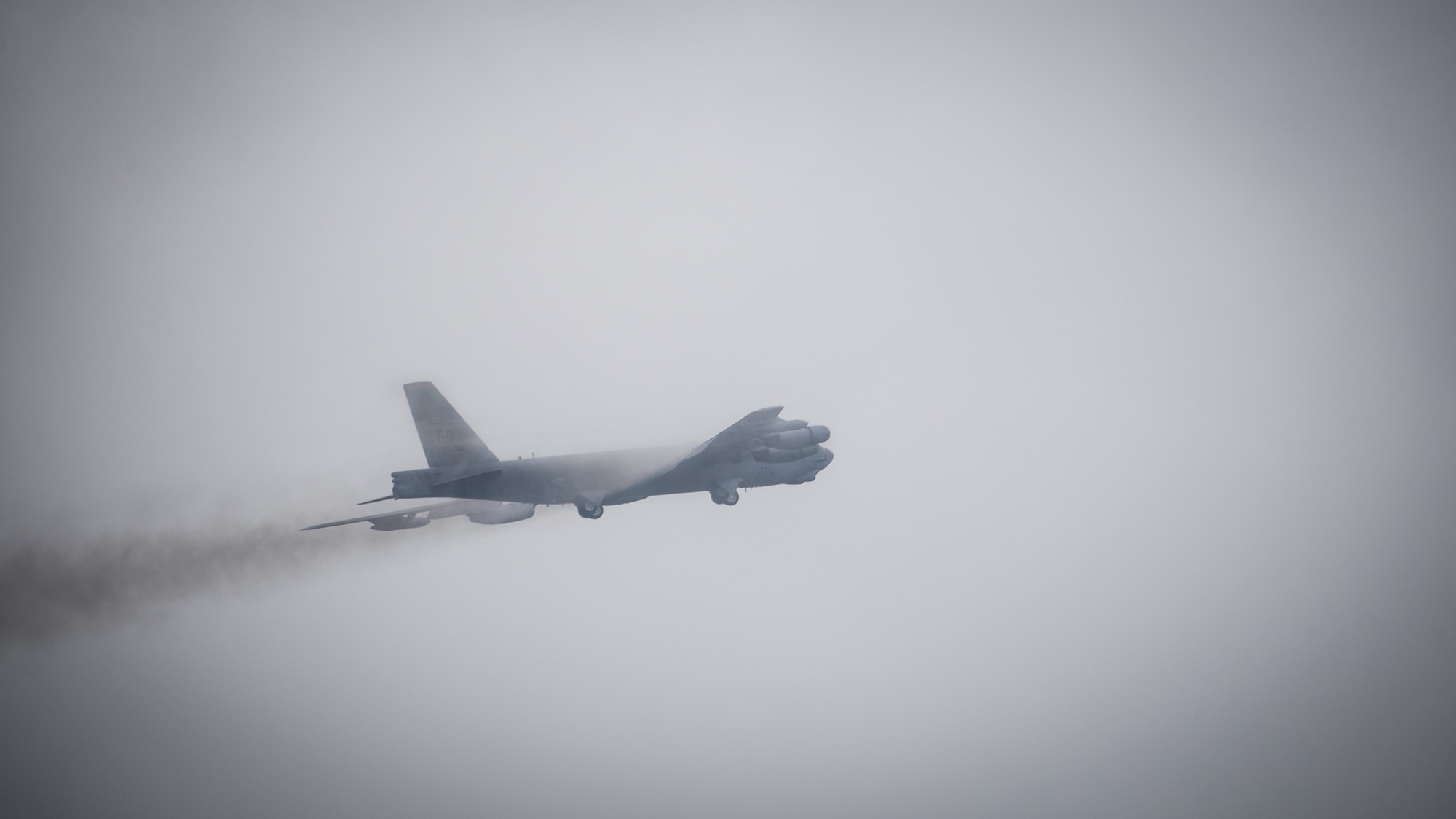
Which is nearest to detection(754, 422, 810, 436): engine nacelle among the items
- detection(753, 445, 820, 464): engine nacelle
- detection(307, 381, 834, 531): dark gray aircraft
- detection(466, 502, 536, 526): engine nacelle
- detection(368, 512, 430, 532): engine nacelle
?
detection(307, 381, 834, 531): dark gray aircraft

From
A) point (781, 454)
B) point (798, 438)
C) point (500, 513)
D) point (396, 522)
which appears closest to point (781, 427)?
point (798, 438)

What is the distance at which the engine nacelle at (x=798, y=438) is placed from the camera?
124ft

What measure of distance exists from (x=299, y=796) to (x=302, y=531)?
56.9 metres

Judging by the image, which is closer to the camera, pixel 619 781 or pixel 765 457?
pixel 765 457

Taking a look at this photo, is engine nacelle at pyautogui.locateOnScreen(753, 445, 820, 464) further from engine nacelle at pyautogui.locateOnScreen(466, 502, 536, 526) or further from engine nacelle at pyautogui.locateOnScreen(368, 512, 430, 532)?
engine nacelle at pyautogui.locateOnScreen(368, 512, 430, 532)

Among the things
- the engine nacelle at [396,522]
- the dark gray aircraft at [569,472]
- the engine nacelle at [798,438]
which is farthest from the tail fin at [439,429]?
the engine nacelle at [798,438]

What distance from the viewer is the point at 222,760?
245 ft

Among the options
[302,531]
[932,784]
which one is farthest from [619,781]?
[302,531]

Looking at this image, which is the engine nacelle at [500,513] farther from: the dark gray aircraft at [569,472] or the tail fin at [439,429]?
the tail fin at [439,429]

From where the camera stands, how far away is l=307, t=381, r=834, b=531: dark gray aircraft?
33.3m

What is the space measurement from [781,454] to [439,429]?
14.9 meters

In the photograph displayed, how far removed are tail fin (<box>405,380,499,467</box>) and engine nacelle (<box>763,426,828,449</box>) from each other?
12161 mm

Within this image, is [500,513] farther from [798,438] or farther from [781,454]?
[798,438]

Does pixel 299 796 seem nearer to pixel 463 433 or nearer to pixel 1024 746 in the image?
pixel 463 433
